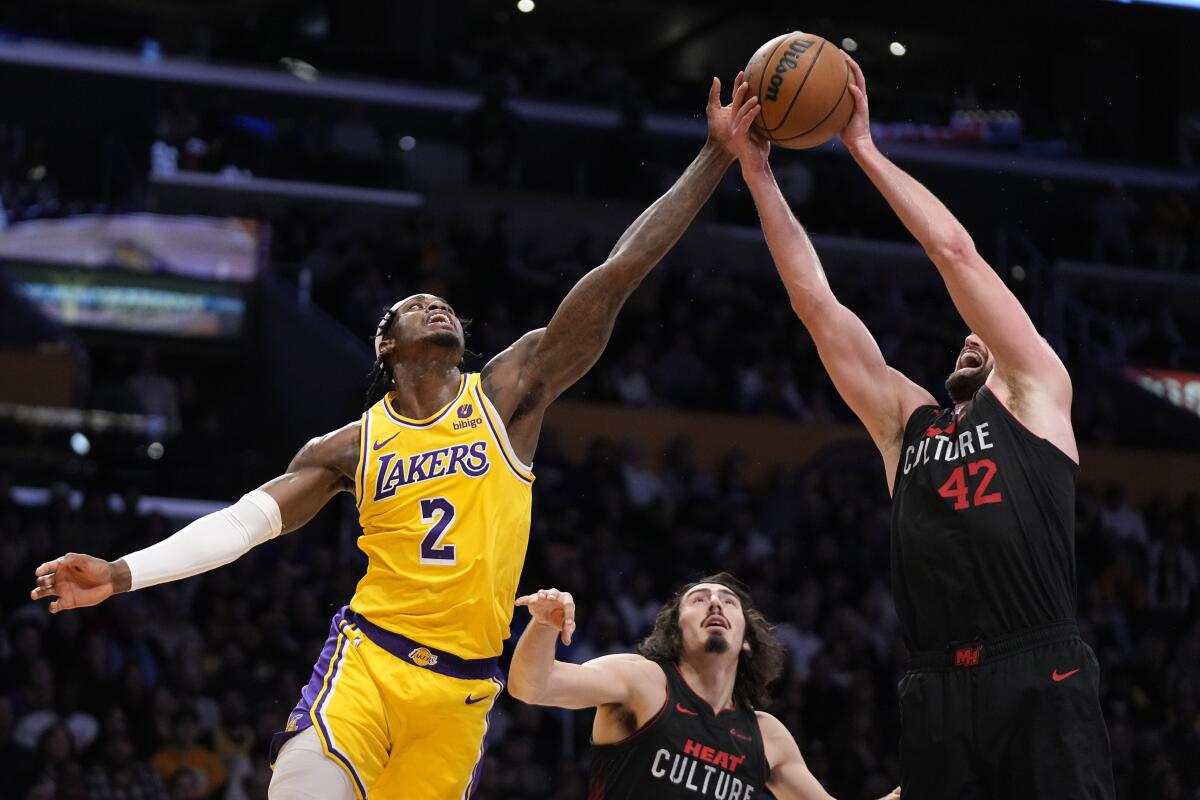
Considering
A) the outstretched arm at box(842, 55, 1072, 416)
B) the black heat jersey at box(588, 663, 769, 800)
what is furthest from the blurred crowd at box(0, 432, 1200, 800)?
the outstretched arm at box(842, 55, 1072, 416)

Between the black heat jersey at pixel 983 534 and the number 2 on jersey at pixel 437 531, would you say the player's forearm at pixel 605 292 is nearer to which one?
the number 2 on jersey at pixel 437 531

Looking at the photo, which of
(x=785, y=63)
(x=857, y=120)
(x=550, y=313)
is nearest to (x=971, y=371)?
(x=857, y=120)

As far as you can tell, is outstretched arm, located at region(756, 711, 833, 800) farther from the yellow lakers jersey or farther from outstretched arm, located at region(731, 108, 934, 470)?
outstretched arm, located at region(731, 108, 934, 470)

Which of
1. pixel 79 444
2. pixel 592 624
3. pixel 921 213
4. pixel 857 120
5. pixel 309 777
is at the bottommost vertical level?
pixel 309 777

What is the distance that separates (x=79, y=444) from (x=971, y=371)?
34.8 feet

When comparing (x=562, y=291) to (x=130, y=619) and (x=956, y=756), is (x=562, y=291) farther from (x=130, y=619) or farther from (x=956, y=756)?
(x=956, y=756)

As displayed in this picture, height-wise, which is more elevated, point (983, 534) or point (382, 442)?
point (382, 442)

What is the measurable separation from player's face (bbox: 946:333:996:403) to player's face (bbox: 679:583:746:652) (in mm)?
1633

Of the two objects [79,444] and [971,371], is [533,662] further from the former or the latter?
[79,444]

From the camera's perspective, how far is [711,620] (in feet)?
20.7

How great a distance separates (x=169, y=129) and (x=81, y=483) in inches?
281

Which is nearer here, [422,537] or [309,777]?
[309,777]

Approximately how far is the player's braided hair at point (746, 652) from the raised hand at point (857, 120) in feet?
7.03

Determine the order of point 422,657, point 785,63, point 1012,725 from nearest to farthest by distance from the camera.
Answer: point 1012,725
point 422,657
point 785,63
